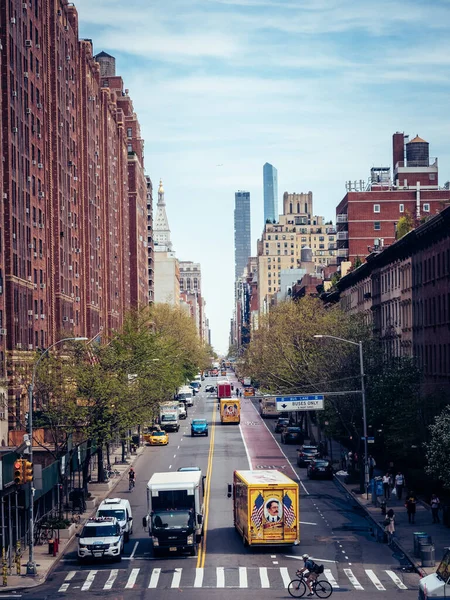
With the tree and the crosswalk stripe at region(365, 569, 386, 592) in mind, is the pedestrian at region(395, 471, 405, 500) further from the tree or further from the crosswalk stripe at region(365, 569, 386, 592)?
the crosswalk stripe at region(365, 569, 386, 592)

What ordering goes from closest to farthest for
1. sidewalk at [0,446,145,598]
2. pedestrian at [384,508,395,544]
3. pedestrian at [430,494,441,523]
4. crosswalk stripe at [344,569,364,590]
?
crosswalk stripe at [344,569,364,590] → sidewalk at [0,446,145,598] → pedestrian at [384,508,395,544] → pedestrian at [430,494,441,523]

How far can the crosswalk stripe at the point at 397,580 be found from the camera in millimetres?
36906

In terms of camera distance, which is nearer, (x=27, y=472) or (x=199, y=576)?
(x=199, y=576)

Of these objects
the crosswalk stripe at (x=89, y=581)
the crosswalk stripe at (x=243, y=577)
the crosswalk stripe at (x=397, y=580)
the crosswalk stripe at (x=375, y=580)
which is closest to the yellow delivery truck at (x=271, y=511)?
the crosswalk stripe at (x=243, y=577)

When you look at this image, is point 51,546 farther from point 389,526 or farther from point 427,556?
point 427,556

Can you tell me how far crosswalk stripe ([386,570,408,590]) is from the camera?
36906 millimetres

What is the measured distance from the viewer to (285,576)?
38.8 m

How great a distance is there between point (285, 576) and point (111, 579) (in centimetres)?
664

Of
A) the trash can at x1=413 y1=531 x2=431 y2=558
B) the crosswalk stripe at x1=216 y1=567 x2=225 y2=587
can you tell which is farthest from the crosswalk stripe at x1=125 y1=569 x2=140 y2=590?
the trash can at x1=413 y1=531 x2=431 y2=558

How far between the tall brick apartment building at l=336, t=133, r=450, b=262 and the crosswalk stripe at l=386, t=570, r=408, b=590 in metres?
98.7

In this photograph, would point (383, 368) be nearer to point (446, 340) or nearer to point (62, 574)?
point (446, 340)

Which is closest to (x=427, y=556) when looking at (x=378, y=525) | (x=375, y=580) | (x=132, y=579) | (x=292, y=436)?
(x=375, y=580)

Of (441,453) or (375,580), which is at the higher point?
Result: (441,453)

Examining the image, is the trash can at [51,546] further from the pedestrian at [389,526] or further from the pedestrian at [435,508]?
the pedestrian at [435,508]
